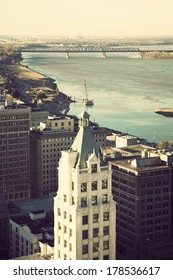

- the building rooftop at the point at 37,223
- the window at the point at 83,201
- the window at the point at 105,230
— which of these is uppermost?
the window at the point at 83,201

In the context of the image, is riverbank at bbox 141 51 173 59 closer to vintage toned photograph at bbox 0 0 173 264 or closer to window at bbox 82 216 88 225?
vintage toned photograph at bbox 0 0 173 264

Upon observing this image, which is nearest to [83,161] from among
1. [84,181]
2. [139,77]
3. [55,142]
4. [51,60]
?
[84,181]

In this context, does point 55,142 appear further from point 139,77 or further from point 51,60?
point 51,60

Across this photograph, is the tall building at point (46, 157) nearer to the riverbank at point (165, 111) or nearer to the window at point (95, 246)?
the riverbank at point (165, 111)

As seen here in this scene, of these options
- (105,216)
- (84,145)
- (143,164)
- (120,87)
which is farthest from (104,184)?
(120,87)

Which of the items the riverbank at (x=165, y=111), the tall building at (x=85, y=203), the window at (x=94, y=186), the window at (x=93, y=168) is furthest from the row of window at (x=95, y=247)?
the riverbank at (x=165, y=111)
